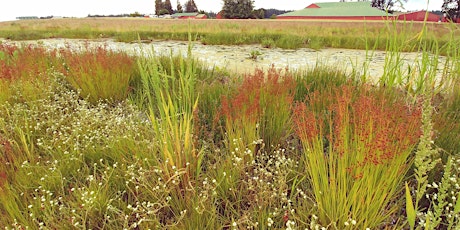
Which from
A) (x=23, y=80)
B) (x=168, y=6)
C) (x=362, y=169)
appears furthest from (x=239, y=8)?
(x=362, y=169)

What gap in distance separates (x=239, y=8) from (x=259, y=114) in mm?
44972

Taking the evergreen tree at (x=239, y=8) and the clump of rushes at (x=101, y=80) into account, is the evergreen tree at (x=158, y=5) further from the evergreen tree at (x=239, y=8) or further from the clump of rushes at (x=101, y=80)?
the clump of rushes at (x=101, y=80)

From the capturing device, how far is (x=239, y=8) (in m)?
43.8

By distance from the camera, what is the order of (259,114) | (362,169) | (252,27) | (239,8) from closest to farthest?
(362,169), (259,114), (252,27), (239,8)

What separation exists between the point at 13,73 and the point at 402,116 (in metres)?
4.70

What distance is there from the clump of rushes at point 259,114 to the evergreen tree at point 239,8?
4437cm

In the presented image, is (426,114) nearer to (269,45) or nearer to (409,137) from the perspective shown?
(409,137)

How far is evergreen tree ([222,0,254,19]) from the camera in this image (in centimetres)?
4400

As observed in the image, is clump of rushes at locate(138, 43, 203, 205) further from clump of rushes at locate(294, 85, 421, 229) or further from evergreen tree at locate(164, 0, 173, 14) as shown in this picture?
evergreen tree at locate(164, 0, 173, 14)

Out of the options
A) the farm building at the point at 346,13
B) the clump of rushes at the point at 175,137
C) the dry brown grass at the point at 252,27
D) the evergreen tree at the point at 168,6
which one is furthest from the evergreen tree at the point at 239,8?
the clump of rushes at the point at 175,137

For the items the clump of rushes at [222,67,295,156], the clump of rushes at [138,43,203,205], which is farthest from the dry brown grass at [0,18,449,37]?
the clump of rushes at [138,43,203,205]

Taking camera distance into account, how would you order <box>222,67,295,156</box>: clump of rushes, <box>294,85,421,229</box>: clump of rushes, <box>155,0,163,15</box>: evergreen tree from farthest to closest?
1. <box>155,0,163,15</box>: evergreen tree
2. <box>222,67,295,156</box>: clump of rushes
3. <box>294,85,421,229</box>: clump of rushes

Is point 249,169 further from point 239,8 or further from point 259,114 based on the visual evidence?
point 239,8

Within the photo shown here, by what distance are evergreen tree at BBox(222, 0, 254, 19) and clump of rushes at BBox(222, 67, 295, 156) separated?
44.4 m
